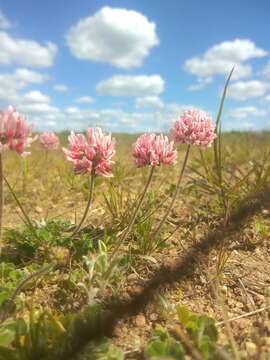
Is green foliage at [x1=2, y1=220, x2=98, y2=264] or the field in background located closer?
the field in background

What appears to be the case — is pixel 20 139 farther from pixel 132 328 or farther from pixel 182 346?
pixel 182 346

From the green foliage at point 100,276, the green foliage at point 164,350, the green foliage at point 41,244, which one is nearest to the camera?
the green foliage at point 164,350

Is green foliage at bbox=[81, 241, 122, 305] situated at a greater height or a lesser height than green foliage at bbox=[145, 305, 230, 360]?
greater

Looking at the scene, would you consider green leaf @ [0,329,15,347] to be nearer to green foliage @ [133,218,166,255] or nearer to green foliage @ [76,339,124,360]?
green foliage @ [76,339,124,360]

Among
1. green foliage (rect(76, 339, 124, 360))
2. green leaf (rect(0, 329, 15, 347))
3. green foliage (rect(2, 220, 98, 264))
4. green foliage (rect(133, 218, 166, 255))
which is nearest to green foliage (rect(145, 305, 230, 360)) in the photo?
green foliage (rect(76, 339, 124, 360))

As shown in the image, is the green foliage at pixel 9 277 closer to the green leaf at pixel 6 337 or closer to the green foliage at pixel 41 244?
the green foliage at pixel 41 244

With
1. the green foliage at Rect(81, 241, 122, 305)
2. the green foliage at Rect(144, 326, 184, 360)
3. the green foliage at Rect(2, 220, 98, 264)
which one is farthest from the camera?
the green foliage at Rect(2, 220, 98, 264)

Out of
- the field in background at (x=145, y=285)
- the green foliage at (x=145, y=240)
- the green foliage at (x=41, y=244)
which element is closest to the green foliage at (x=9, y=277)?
the field in background at (x=145, y=285)

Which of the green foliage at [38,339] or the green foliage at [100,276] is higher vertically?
the green foliage at [100,276]
